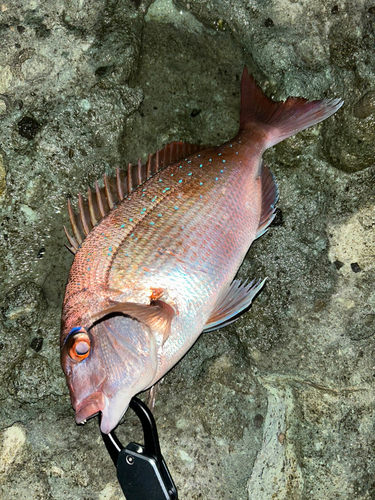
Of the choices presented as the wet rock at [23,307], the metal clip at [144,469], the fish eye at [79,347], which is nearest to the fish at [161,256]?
the fish eye at [79,347]

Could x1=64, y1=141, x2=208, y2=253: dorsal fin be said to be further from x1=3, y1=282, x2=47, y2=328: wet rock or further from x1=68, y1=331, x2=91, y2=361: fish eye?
x1=68, y1=331, x2=91, y2=361: fish eye

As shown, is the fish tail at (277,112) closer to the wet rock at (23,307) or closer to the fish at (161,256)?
the fish at (161,256)

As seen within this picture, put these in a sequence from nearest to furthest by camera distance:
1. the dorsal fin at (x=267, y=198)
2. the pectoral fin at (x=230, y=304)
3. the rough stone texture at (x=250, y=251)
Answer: the pectoral fin at (x=230, y=304) < the rough stone texture at (x=250, y=251) < the dorsal fin at (x=267, y=198)

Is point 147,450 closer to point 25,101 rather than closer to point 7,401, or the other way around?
point 7,401

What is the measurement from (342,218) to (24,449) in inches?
90.3

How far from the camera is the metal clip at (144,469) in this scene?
2086 mm

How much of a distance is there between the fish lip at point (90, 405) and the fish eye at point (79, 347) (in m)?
0.18

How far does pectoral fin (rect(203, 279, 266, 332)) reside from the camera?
2.38 m

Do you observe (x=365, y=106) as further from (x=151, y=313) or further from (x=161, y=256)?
(x=151, y=313)

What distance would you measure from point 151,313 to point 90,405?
1.65 ft

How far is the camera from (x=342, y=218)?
9.04 feet

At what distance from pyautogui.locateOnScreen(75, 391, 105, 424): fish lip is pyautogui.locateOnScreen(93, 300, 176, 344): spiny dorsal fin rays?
0.35 meters

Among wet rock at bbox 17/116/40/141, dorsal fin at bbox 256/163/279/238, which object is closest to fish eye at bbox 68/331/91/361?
dorsal fin at bbox 256/163/279/238

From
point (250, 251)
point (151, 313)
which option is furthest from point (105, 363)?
point (250, 251)
